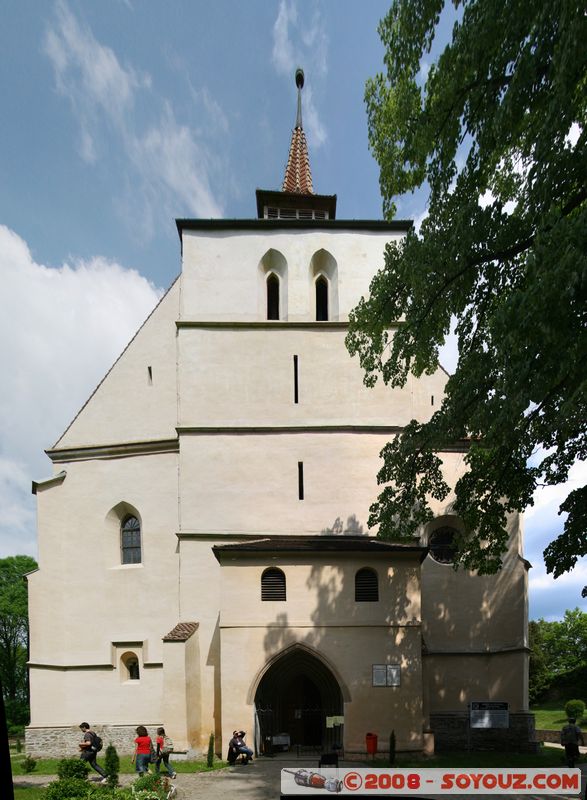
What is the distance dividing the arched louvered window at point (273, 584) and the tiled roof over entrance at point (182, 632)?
235 cm

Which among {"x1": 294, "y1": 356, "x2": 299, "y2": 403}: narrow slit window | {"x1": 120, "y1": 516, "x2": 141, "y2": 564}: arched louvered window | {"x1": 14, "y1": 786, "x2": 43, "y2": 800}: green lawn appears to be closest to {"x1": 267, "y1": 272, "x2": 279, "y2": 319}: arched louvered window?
{"x1": 294, "y1": 356, "x2": 299, "y2": 403}: narrow slit window

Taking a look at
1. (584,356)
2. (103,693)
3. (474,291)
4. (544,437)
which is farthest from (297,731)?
(584,356)

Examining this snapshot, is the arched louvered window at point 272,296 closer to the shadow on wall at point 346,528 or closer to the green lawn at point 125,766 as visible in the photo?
the shadow on wall at point 346,528

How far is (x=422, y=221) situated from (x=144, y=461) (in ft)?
41.5

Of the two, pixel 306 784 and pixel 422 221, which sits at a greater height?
pixel 422 221

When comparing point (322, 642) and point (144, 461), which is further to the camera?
point (144, 461)

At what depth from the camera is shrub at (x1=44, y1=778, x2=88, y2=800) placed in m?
8.63

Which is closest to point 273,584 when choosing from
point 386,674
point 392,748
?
point 386,674

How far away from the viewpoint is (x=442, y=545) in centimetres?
2042

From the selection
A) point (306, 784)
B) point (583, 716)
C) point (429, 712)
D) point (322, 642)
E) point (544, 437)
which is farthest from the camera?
point (583, 716)

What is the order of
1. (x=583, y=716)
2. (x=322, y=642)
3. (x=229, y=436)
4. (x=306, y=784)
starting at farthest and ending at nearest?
(x=583, y=716) → (x=229, y=436) → (x=322, y=642) → (x=306, y=784)

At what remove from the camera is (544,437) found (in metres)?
11.5

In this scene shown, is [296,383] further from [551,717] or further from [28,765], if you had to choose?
[551,717]

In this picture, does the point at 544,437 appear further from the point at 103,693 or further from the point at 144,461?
the point at 103,693
